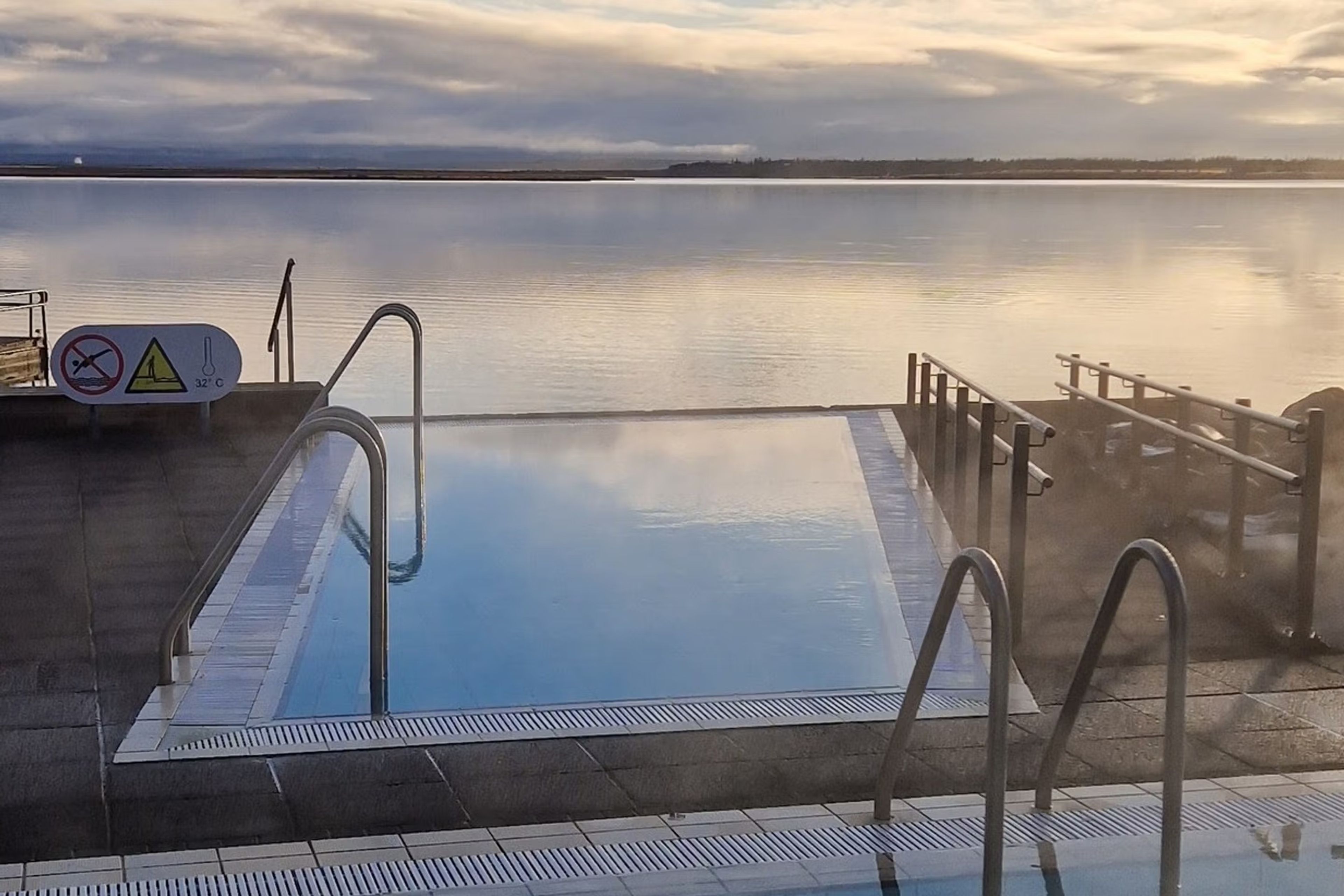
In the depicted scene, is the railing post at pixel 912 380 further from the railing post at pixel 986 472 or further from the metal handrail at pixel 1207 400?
the railing post at pixel 986 472

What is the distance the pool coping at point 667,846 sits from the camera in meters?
3.06

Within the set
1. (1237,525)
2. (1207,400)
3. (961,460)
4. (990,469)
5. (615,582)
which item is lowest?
(615,582)

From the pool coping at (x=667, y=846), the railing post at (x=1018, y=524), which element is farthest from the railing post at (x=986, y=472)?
the pool coping at (x=667, y=846)

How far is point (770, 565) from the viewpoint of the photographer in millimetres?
6363

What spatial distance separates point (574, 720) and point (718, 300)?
20986mm

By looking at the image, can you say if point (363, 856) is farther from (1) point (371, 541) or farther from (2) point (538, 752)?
(1) point (371, 541)

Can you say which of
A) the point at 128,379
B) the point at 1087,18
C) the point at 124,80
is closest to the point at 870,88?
the point at 1087,18

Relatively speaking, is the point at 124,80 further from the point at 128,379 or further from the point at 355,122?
the point at 128,379

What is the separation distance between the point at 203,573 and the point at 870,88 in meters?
24.2

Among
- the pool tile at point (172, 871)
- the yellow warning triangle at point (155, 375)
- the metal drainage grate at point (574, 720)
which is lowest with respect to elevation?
the metal drainage grate at point (574, 720)

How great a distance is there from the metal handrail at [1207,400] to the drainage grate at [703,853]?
2.05 m

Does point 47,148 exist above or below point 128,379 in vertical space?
above

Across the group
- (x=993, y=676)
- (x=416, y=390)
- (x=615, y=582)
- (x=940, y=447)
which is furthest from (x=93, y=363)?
(x=993, y=676)

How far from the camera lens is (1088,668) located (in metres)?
3.17
